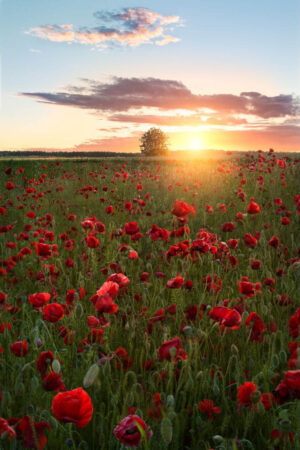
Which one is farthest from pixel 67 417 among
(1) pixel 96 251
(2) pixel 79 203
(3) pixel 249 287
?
(2) pixel 79 203

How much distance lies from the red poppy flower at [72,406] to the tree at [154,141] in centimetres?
5597

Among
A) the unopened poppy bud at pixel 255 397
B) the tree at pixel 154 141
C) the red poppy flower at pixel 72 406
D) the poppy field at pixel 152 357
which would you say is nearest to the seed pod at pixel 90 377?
the poppy field at pixel 152 357

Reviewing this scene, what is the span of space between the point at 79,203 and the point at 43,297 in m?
5.17

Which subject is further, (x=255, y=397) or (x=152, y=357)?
(x=152, y=357)

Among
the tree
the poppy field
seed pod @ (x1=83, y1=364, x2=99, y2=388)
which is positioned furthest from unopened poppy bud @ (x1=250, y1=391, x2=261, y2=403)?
the tree

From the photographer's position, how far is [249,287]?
68.4 inches

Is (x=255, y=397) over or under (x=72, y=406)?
under

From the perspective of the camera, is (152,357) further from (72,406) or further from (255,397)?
(72,406)

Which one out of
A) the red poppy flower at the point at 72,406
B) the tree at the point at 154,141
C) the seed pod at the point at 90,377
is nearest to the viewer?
the red poppy flower at the point at 72,406

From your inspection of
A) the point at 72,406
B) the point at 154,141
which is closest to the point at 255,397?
the point at 72,406

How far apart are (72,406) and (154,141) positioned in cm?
5784

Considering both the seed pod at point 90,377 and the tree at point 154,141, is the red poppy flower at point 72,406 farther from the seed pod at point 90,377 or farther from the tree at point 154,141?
the tree at point 154,141

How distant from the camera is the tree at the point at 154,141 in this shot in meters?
56.4

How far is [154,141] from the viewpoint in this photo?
5744cm
